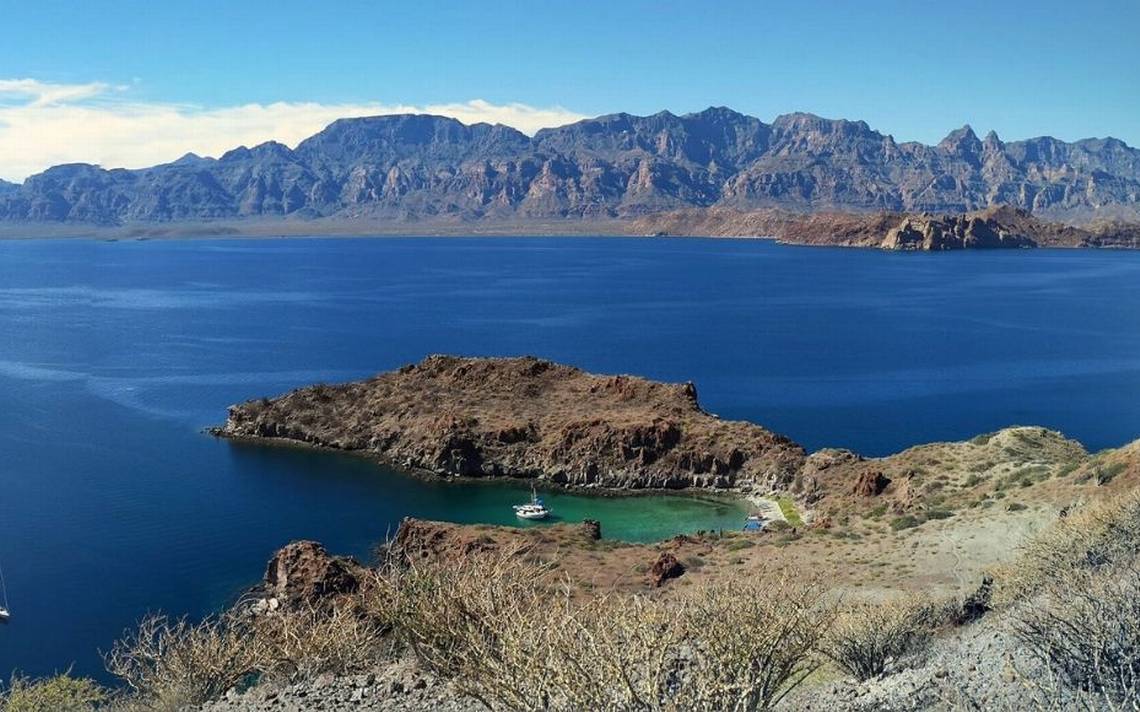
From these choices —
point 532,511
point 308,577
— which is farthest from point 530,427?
point 308,577

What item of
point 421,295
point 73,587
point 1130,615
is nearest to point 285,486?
point 73,587

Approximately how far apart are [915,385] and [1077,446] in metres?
40.8

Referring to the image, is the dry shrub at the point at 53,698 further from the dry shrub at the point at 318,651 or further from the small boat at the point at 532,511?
the small boat at the point at 532,511

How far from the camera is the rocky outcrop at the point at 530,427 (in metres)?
60.2

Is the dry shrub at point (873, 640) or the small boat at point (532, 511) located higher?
the dry shrub at point (873, 640)

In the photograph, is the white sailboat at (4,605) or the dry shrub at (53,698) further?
the white sailboat at (4,605)

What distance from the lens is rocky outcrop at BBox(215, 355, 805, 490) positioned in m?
60.2

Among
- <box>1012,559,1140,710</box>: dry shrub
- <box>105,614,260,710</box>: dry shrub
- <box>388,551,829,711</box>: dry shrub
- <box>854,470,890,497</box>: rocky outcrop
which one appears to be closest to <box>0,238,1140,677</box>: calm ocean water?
<box>854,470,890,497</box>: rocky outcrop

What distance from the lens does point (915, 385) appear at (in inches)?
3593

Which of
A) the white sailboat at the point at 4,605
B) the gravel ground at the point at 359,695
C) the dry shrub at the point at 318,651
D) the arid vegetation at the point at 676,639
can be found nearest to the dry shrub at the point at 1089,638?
the arid vegetation at the point at 676,639

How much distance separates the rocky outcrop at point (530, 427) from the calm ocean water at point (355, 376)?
275cm

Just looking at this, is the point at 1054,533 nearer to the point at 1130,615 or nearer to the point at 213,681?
the point at 1130,615

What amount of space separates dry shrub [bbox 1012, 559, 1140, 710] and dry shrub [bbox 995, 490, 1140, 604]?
3438mm

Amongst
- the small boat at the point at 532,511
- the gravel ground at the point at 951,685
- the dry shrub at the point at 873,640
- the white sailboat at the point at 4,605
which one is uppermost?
the gravel ground at the point at 951,685
